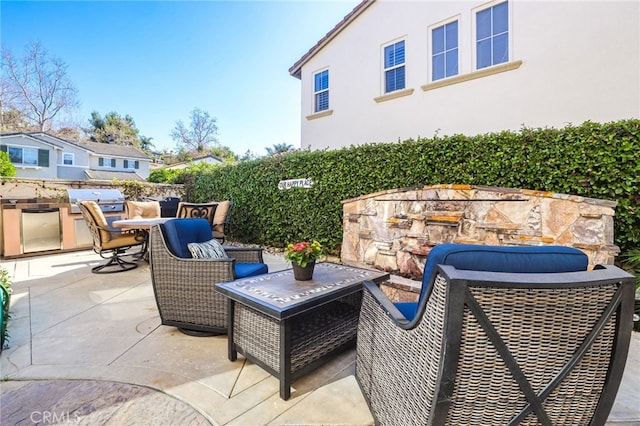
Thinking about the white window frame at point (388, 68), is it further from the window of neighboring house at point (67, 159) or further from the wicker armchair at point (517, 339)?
the window of neighboring house at point (67, 159)

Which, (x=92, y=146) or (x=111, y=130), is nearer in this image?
(x=92, y=146)

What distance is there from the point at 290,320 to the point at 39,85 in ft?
81.3

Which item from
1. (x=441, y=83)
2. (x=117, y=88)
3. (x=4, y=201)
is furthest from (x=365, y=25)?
(x=117, y=88)

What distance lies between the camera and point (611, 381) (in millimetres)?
1109

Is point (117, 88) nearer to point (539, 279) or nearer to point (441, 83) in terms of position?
point (441, 83)

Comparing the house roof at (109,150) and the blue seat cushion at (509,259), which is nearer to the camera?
the blue seat cushion at (509,259)

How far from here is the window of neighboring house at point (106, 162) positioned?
20.9 meters

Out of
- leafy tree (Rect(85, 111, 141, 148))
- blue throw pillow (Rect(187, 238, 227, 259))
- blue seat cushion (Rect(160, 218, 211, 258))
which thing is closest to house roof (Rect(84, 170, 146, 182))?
leafy tree (Rect(85, 111, 141, 148))

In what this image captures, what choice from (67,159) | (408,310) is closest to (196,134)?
(67,159)

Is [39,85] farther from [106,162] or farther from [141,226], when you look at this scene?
[141,226]

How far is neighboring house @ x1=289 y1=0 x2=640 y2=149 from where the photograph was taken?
4316 millimetres

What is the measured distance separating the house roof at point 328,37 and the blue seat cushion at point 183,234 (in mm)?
6621

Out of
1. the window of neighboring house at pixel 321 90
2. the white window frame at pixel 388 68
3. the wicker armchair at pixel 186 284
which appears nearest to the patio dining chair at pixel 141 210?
the wicker armchair at pixel 186 284

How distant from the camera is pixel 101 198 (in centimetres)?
653
